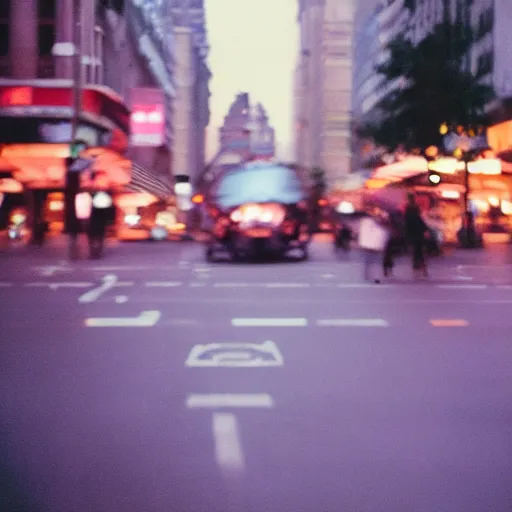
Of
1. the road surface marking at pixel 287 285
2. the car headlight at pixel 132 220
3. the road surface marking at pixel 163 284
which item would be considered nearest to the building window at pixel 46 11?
the car headlight at pixel 132 220

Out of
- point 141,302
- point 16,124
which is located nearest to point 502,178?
point 16,124

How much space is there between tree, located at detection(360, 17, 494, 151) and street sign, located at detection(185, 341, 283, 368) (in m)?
35.3

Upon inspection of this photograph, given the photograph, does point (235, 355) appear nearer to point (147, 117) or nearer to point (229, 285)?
point (229, 285)

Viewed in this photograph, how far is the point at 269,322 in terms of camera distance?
535 inches

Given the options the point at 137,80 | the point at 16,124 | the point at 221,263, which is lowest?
the point at 221,263

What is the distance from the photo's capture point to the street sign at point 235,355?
32.4 ft

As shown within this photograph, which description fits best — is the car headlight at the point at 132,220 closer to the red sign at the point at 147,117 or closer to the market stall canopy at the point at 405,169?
the red sign at the point at 147,117

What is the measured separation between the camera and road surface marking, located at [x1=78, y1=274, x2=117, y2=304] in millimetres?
17281

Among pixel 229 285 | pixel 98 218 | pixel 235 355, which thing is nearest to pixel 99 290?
pixel 229 285

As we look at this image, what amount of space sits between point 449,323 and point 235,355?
3.93 m

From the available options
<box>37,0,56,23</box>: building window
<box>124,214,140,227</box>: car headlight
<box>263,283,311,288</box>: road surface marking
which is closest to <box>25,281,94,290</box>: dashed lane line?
<box>263,283,311,288</box>: road surface marking

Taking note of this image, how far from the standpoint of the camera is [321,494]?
17.2ft

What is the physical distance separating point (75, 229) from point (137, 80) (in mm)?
48923

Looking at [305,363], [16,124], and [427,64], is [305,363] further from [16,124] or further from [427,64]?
[16,124]
